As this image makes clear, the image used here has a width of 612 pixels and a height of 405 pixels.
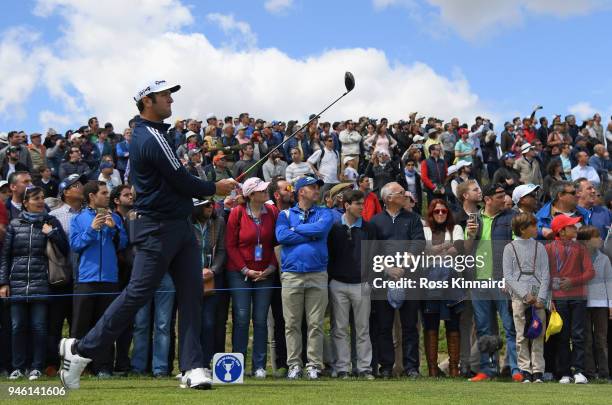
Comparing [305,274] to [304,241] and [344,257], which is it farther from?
[344,257]

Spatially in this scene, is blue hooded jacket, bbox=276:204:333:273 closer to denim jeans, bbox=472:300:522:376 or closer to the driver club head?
the driver club head

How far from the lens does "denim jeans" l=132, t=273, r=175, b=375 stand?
12641mm

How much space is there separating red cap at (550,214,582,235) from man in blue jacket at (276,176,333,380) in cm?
315

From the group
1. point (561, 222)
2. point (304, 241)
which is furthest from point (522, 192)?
point (304, 241)

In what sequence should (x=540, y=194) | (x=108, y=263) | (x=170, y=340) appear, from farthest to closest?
(x=540, y=194) → (x=170, y=340) → (x=108, y=263)

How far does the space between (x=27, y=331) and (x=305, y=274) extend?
365 centimetres

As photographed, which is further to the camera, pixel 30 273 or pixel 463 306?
pixel 463 306

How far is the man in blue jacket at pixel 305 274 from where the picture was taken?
40.7 feet

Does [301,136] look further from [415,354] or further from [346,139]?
[415,354]

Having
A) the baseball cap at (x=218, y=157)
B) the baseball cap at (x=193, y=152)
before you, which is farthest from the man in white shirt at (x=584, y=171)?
the baseball cap at (x=193, y=152)

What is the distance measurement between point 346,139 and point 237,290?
51.9 feet

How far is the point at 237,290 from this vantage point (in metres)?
12.9

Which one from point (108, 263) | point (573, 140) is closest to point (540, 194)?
point (573, 140)

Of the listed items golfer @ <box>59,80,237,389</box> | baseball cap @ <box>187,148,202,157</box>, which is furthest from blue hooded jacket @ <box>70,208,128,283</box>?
baseball cap @ <box>187,148,202,157</box>
